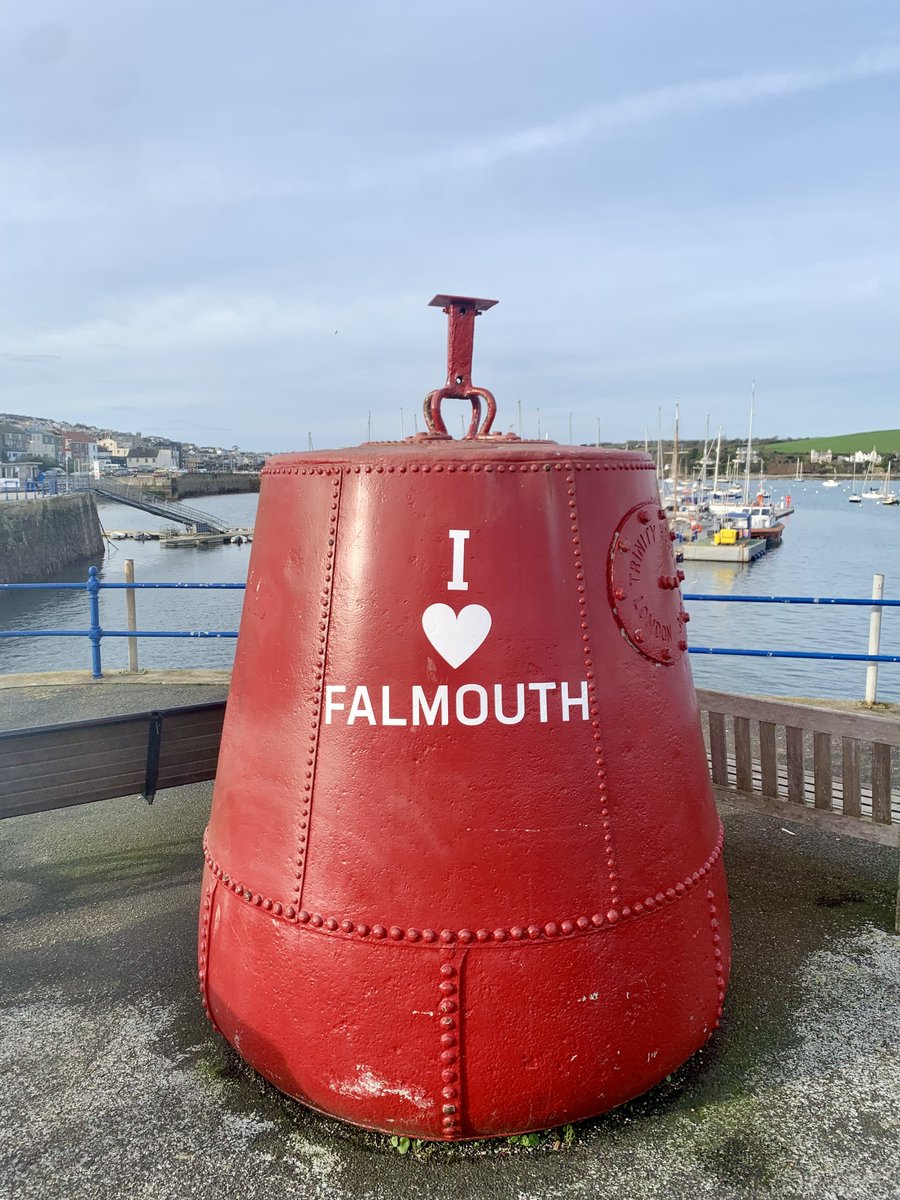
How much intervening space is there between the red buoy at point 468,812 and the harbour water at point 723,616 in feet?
53.5

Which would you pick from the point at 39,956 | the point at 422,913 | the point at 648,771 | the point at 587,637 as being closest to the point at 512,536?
the point at 587,637

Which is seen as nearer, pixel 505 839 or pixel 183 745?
pixel 505 839

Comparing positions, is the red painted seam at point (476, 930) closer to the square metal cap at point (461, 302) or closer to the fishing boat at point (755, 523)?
the square metal cap at point (461, 302)

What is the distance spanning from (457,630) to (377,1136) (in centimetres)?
182

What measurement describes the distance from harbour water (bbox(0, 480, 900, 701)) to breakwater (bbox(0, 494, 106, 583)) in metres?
1.84

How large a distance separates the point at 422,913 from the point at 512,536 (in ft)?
4.28

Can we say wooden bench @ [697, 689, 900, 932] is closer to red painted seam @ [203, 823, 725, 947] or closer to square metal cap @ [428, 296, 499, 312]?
red painted seam @ [203, 823, 725, 947]

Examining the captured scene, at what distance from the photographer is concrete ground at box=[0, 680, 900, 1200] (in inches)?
110

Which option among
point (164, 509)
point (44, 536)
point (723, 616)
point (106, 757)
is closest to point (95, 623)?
point (106, 757)

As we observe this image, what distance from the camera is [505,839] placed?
2.88m

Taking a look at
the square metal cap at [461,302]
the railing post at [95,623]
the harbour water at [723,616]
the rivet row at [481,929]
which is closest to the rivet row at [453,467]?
the square metal cap at [461,302]

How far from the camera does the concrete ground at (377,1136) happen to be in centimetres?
279

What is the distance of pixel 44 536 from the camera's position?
50406 millimetres

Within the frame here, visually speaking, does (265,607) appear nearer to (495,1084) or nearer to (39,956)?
(495,1084)
